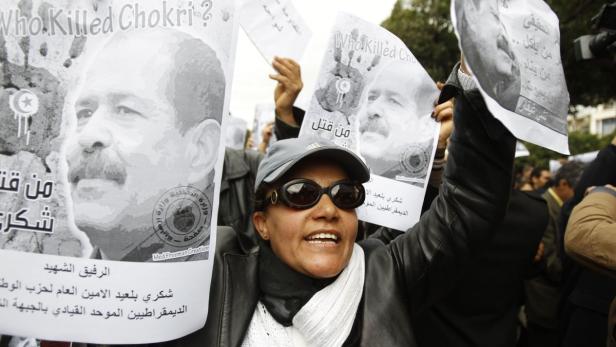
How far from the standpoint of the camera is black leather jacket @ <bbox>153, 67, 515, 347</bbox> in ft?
4.88

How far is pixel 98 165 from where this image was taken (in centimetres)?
122

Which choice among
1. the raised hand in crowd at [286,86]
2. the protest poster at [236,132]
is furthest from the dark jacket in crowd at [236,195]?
the protest poster at [236,132]

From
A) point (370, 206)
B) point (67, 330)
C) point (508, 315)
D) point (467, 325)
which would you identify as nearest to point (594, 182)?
point (508, 315)

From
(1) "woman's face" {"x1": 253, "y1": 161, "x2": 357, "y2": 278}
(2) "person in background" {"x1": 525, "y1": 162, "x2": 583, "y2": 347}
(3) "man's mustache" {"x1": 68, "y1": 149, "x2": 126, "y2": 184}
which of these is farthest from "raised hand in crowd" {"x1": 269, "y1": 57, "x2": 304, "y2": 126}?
(2) "person in background" {"x1": 525, "y1": 162, "x2": 583, "y2": 347}

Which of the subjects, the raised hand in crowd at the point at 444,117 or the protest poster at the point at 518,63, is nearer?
the protest poster at the point at 518,63

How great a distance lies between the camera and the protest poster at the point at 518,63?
1.22 metres

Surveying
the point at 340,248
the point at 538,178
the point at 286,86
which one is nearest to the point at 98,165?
the point at 340,248

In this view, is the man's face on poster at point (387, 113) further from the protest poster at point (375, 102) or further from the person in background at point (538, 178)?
the person in background at point (538, 178)

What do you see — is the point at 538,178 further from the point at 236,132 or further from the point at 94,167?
the point at 94,167

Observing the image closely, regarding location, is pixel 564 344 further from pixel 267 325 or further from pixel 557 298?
pixel 267 325

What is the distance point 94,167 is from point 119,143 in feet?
0.26

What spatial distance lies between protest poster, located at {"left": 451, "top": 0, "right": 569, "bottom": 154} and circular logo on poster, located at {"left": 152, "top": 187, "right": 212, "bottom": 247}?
2.37 ft

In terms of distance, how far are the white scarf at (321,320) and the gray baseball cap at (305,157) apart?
0.96ft

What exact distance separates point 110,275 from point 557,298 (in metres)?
3.36
